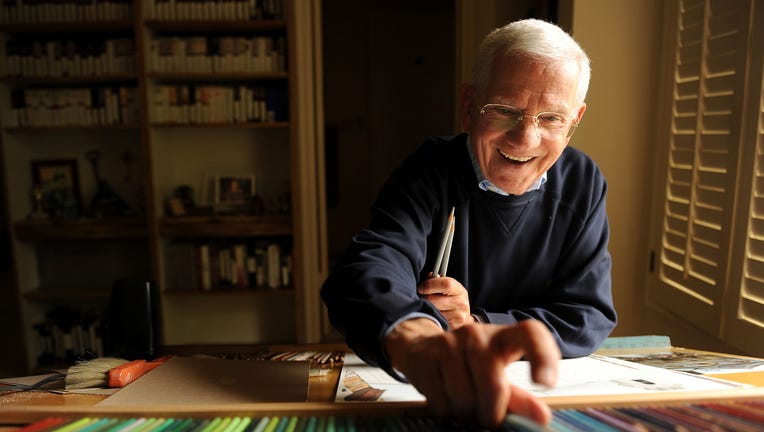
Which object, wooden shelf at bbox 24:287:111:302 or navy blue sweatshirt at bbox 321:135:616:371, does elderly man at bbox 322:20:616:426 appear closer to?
navy blue sweatshirt at bbox 321:135:616:371

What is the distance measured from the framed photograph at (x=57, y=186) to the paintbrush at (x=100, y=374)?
103 inches

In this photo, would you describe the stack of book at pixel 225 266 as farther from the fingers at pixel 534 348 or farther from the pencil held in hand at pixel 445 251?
the fingers at pixel 534 348

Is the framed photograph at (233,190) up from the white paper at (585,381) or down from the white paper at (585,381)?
up

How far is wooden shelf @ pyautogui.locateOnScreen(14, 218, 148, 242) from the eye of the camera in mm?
2996

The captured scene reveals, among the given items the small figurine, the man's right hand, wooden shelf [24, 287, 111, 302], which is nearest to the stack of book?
wooden shelf [24, 287, 111, 302]

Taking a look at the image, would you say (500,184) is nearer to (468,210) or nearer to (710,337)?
(468,210)

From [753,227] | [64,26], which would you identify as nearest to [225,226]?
[64,26]

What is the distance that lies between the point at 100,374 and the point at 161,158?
2459 millimetres

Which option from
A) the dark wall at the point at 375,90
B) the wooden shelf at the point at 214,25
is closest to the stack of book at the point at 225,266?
the wooden shelf at the point at 214,25

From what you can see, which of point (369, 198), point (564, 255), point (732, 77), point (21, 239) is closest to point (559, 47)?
point (564, 255)

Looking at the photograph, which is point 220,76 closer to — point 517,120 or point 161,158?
point 161,158

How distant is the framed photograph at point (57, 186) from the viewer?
3158mm

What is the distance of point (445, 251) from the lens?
3.72ft

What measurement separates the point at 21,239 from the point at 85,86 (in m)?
0.97
